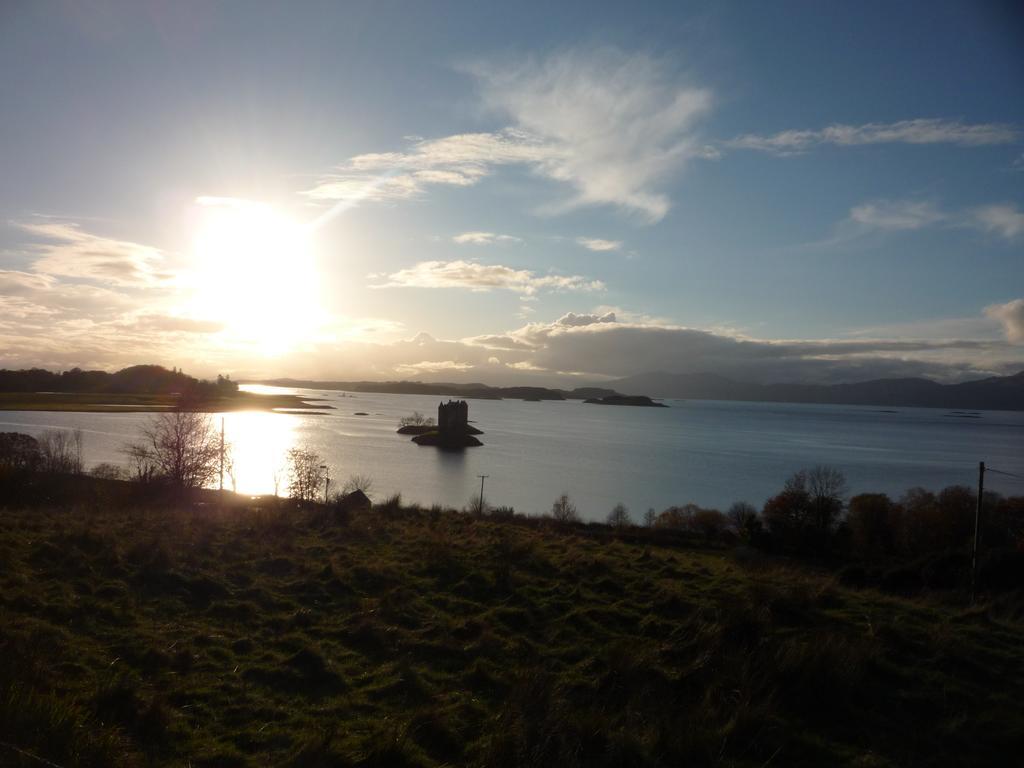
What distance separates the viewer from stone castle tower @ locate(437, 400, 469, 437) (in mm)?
99938

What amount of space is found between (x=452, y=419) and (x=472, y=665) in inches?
3720

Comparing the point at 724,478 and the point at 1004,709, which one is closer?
the point at 1004,709

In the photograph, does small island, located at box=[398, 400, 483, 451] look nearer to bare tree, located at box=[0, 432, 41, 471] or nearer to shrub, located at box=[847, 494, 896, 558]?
bare tree, located at box=[0, 432, 41, 471]

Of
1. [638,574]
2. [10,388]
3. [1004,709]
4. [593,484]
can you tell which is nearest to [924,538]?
[593,484]

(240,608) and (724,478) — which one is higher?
(240,608)

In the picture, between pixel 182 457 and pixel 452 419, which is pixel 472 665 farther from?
pixel 452 419

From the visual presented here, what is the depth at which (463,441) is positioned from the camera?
97.7m

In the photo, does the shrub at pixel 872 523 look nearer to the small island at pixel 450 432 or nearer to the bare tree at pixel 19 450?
the bare tree at pixel 19 450

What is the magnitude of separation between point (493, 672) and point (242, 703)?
2503mm

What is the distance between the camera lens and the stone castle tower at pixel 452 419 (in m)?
99.9

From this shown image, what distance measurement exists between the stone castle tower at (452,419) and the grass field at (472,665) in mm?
88158

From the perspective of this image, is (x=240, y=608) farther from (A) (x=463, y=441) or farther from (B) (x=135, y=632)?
(A) (x=463, y=441)

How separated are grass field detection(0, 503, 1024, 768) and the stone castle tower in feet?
289

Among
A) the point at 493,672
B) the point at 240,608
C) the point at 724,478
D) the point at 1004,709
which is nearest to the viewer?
the point at 1004,709
